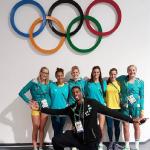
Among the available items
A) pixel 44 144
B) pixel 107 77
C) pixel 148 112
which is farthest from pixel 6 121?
pixel 148 112

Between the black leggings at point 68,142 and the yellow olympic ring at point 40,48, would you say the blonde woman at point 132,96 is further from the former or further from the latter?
the yellow olympic ring at point 40,48

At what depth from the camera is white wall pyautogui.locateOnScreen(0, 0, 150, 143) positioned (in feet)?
16.9

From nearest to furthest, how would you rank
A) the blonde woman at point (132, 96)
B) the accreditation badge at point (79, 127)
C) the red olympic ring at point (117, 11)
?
the accreditation badge at point (79, 127)
the blonde woman at point (132, 96)
the red olympic ring at point (117, 11)

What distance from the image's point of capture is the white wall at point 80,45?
5.15 metres

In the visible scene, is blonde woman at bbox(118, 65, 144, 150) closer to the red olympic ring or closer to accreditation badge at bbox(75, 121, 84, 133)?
the red olympic ring

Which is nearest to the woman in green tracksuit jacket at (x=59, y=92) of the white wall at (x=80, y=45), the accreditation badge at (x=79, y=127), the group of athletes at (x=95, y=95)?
the group of athletes at (x=95, y=95)

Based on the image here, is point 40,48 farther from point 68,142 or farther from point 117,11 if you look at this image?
point 68,142

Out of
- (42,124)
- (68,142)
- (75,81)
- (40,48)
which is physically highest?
(40,48)

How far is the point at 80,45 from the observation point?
5176 millimetres

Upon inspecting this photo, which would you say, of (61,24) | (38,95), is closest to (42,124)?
(38,95)

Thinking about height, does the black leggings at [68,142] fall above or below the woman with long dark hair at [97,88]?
below

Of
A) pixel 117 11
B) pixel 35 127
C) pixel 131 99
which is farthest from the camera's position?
pixel 117 11

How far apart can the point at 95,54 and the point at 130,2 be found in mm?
1030

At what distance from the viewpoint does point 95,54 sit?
5.20 m
